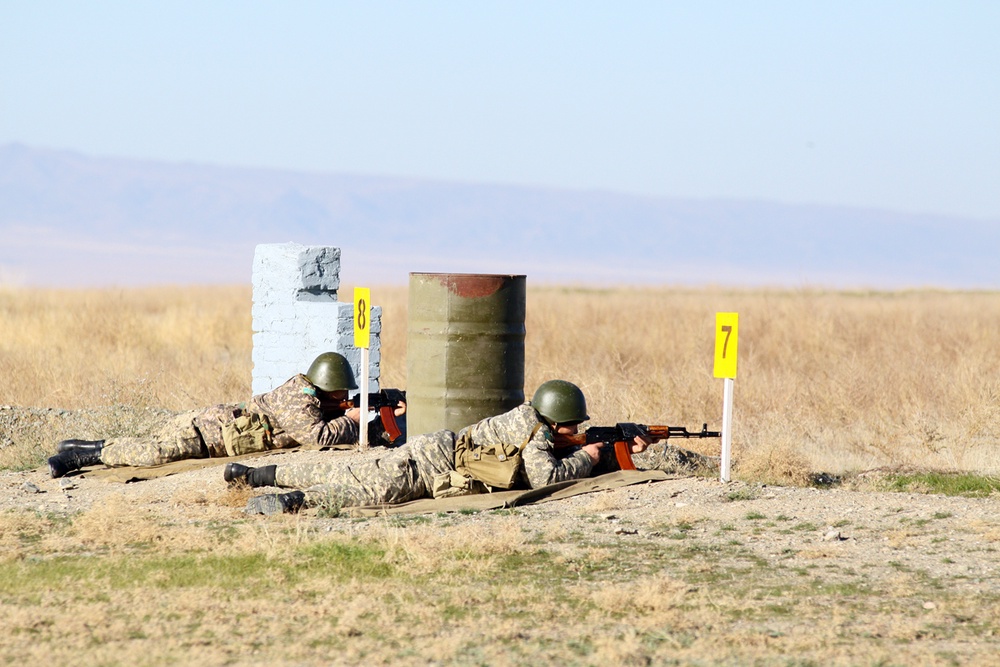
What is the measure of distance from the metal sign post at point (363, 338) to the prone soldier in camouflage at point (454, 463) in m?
1.49

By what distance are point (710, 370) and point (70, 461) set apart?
27.2 ft

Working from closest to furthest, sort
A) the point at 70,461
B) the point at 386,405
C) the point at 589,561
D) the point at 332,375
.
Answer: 1. the point at 589,561
2. the point at 70,461
3. the point at 332,375
4. the point at 386,405

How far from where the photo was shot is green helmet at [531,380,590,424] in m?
8.88

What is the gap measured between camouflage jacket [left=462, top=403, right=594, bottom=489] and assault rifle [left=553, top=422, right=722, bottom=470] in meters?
0.18

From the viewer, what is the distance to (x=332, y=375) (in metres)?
10.8

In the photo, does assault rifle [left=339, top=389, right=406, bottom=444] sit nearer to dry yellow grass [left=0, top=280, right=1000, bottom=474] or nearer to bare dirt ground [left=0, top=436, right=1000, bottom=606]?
bare dirt ground [left=0, top=436, right=1000, bottom=606]

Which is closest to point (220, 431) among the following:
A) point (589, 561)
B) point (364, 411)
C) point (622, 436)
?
point (364, 411)

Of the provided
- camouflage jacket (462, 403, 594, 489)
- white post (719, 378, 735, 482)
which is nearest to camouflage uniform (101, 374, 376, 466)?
camouflage jacket (462, 403, 594, 489)

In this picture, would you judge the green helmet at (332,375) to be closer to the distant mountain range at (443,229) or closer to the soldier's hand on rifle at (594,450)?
the soldier's hand on rifle at (594,450)

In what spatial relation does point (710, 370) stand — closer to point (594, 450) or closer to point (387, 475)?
point (594, 450)

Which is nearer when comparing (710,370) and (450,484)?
(450,484)

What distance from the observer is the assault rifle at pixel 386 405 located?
10.9 metres

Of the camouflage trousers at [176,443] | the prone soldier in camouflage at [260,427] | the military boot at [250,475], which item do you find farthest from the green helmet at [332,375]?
the military boot at [250,475]

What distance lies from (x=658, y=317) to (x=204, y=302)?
52.1 ft
